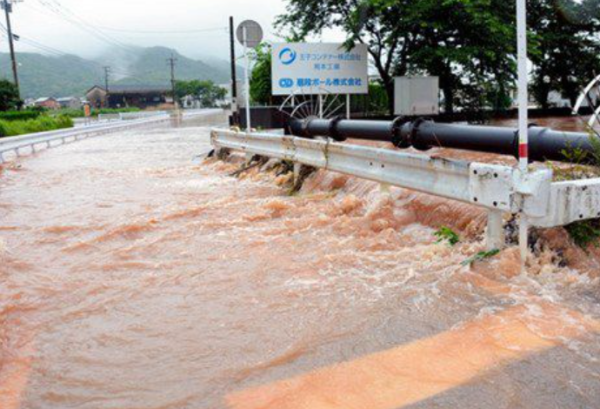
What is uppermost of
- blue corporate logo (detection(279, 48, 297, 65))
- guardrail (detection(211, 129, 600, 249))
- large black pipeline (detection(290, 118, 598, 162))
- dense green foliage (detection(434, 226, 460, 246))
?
blue corporate logo (detection(279, 48, 297, 65))

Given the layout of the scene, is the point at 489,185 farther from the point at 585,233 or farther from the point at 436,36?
the point at 436,36

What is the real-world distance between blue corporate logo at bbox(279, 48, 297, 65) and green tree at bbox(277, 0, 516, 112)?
193 cm

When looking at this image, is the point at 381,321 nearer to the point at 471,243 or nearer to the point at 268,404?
the point at 268,404

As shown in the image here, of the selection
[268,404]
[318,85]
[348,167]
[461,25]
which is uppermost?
[461,25]

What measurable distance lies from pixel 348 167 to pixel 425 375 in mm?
4738

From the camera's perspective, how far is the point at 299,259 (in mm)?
5406

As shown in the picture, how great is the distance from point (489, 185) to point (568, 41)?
2238cm

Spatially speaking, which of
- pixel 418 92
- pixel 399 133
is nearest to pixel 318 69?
pixel 418 92

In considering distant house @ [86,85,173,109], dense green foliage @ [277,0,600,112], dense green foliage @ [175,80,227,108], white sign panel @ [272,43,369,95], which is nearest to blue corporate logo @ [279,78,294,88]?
white sign panel @ [272,43,369,95]

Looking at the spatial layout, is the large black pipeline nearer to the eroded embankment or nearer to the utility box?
the eroded embankment

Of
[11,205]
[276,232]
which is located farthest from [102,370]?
[11,205]

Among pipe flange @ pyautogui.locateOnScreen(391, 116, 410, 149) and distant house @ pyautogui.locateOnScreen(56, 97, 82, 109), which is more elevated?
distant house @ pyautogui.locateOnScreen(56, 97, 82, 109)

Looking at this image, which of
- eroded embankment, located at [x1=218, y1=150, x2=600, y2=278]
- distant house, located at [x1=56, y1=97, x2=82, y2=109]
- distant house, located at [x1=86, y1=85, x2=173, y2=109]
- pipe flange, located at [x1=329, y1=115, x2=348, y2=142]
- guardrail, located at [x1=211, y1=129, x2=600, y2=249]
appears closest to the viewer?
guardrail, located at [x1=211, y1=129, x2=600, y2=249]

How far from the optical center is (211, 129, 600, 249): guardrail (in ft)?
14.0
